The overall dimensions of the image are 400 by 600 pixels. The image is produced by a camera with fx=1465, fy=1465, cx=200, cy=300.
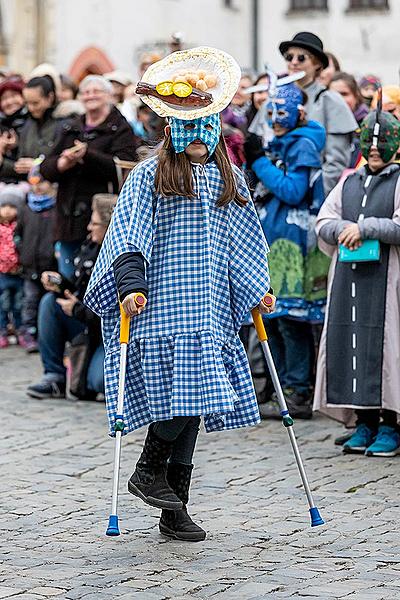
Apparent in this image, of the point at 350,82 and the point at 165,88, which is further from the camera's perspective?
the point at 350,82

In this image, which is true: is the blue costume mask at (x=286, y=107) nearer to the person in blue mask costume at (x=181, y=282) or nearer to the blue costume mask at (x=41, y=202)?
the person in blue mask costume at (x=181, y=282)

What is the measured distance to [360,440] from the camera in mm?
8227

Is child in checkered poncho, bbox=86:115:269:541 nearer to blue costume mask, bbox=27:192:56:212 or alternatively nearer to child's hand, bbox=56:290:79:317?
child's hand, bbox=56:290:79:317

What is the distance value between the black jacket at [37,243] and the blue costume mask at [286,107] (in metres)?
3.37

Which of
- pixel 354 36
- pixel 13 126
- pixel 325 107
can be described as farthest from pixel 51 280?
pixel 354 36

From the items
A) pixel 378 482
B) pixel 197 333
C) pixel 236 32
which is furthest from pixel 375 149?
pixel 236 32

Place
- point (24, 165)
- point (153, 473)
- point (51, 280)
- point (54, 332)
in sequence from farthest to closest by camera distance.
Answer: point (24, 165)
point (54, 332)
point (51, 280)
point (153, 473)

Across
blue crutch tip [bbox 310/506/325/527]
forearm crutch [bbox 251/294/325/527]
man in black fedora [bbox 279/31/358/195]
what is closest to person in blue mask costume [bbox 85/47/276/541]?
forearm crutch [bbox 251/294/325/527]

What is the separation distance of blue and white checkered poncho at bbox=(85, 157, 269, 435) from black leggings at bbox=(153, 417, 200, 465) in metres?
0.07

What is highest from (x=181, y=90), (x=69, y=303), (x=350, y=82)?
(x=350, y=82)

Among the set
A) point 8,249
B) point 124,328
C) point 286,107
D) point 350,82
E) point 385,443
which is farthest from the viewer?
point 8,249

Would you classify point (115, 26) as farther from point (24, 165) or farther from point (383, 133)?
point (383, 133)

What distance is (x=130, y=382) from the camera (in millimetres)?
6195

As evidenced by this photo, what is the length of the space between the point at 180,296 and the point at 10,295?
281 inches
